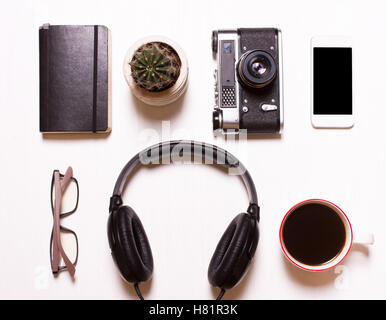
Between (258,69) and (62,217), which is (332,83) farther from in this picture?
(62,217)

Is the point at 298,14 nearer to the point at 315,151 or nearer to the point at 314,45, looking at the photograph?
the point at 314,45

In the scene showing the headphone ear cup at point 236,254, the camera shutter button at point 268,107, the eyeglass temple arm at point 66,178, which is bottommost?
the headphone ear cup at point 236,254

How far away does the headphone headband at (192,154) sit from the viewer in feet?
2.09

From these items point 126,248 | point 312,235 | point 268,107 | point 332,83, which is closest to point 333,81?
point 332,83

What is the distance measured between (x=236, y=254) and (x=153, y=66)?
1.17 feet

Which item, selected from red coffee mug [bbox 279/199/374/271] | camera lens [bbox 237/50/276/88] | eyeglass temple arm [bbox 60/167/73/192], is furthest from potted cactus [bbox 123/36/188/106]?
red coffee mug [bbox 279/199/374/271]

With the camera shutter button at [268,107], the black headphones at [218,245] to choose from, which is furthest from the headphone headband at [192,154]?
the camera shutter button at [268,107]

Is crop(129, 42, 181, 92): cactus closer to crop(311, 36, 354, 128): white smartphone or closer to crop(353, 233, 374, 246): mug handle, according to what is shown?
crop(311, 36, 354, 128): white smartphone

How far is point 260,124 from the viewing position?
0.65 m

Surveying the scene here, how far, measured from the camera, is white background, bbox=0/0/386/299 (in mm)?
678

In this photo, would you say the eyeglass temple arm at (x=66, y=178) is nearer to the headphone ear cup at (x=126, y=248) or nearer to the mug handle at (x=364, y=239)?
the headphone ear cup at (x=126, y=248)

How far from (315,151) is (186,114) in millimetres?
276

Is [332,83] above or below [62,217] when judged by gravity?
above

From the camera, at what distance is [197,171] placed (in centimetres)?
69
